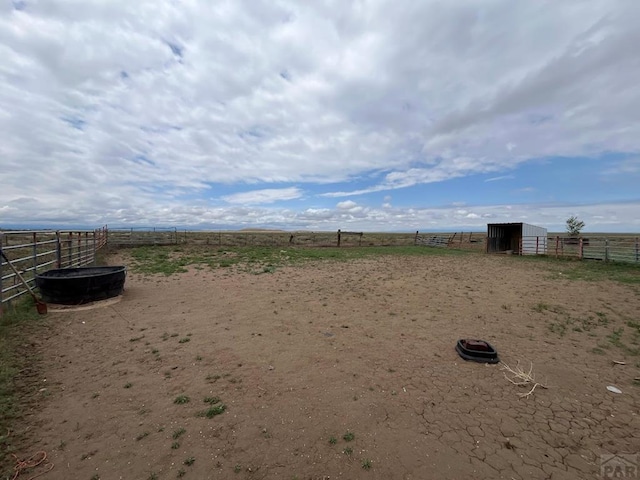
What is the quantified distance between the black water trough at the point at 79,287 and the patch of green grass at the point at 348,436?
7027 mm

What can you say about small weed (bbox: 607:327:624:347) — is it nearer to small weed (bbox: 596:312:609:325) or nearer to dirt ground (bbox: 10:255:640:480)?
dirt ground (bbox: 10:255:640:480)

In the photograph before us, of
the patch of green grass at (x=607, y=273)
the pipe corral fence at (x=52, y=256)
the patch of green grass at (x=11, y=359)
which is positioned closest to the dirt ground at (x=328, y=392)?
the patch of green grass at (x=11, y=359)

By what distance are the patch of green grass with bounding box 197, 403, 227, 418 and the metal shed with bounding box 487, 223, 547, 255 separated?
936 inches

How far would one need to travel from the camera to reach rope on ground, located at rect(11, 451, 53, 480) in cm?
245

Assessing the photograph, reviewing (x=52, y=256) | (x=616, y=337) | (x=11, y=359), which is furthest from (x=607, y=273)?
(x=52, y=256)

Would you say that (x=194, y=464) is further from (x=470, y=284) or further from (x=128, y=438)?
(x=470, y=284)

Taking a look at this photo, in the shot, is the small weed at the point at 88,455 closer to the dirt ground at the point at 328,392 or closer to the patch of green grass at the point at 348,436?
the dirt ground at the point at 328,392

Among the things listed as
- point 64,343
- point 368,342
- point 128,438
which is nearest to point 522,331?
point 368,342

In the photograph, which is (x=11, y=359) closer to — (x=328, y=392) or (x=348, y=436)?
(x=328, y=392)

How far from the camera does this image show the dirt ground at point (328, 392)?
103 inches

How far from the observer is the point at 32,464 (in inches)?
99.5

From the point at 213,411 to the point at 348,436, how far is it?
1.50 m

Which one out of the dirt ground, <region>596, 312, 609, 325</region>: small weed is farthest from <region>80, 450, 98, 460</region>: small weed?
<region>596, 312, 609, 325</region>: small weed

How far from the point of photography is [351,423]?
309 centimetres
